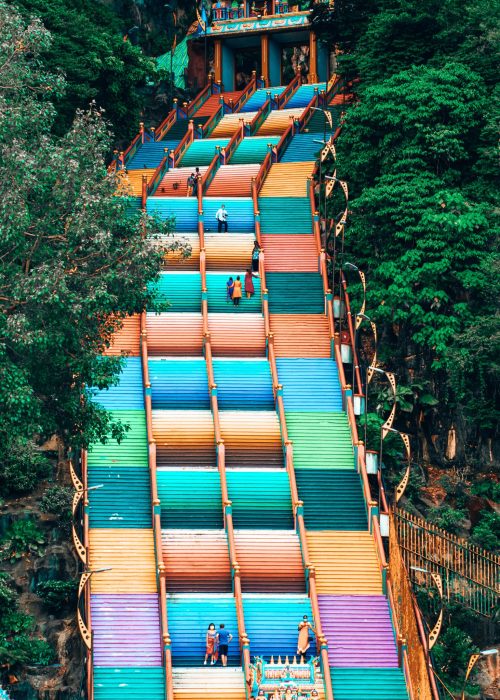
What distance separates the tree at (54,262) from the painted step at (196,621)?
4.64m

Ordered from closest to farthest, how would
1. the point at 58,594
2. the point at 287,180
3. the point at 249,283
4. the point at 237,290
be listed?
the point at 58,594 → the point at 237,290 → the point at 249,283 → the point at 287,180

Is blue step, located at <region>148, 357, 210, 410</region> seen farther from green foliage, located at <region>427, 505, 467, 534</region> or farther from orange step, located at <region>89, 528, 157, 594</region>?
green foliage, located at <region>427, 505, 467, 534</region>

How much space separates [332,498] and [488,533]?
14.4 ft

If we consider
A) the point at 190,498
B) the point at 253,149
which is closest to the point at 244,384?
the point at 190,498

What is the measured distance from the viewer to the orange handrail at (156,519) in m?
36.1

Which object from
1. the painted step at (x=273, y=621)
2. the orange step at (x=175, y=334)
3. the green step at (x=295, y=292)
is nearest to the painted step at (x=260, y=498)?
the painted step at (x=273, y=621)

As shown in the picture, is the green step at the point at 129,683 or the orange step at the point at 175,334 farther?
the orange step at the point at 175,334

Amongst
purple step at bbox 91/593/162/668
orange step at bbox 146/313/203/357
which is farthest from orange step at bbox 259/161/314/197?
purple step at bbox 91/593/162/668

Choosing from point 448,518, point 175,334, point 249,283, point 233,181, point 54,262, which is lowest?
point 448,518

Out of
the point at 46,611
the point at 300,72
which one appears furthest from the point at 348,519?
the point at 300,72

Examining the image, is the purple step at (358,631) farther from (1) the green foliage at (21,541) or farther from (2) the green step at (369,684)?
(1) the green foliage at (21,541)

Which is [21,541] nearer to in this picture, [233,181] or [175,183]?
[175,183]

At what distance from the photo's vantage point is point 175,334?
4738 centimetres

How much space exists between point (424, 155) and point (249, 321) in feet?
25.1
